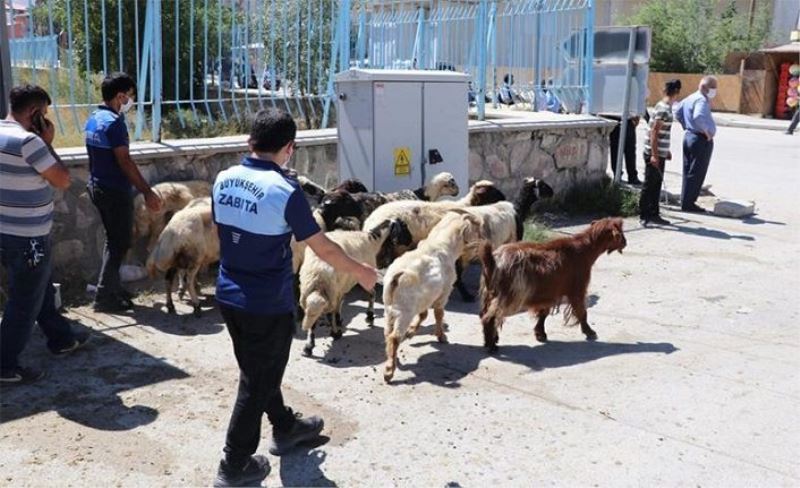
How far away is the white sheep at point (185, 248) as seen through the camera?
263 inches

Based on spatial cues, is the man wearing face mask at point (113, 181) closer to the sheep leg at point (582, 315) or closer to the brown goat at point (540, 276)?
the brown goat at point (540, 276)

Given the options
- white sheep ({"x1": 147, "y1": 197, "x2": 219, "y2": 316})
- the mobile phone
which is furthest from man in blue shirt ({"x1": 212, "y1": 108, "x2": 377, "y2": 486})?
white sheep ({"x1": 147, "y1": 197, "x2": 219, "y2": 316})

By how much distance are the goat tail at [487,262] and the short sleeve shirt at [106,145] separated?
9.66ft

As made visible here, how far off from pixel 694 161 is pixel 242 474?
944 centimetres

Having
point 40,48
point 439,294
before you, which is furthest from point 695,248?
point 40,48

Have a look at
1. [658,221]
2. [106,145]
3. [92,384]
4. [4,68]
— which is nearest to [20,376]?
[92,384]

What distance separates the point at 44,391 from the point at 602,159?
917 centimetres

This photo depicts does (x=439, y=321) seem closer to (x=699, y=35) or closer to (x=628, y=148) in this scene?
(x=628, y=148)

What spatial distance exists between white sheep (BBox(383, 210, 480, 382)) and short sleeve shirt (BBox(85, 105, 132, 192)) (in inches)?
95.8

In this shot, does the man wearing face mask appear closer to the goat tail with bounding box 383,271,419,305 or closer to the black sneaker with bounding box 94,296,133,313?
the black sneaker with bounding box 94,296,133,313

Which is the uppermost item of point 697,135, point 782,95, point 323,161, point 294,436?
point 782,95

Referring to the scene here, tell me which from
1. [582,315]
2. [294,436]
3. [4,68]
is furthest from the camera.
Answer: [4,68]

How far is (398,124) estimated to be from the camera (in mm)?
8297

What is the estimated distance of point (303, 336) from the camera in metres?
6.37
